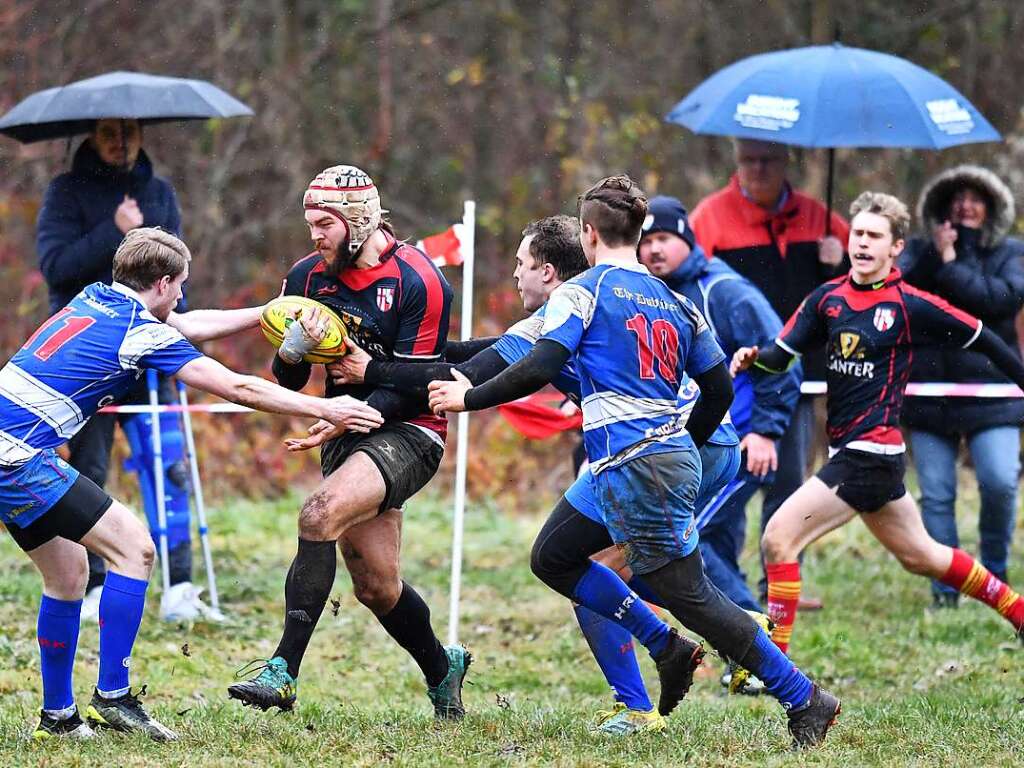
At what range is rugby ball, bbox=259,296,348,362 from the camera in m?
5.62

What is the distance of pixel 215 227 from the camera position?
1738 cm

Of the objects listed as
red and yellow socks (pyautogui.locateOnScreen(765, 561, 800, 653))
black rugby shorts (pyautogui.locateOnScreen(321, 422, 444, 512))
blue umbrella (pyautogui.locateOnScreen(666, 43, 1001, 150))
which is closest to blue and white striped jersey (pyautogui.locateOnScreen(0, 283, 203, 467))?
black rugby shorts (pyautogui.locateOnScreen(321, 422, 444, 512))

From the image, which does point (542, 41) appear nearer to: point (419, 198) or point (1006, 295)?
point (419, 198)

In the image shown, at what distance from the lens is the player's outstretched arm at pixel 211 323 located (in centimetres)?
615

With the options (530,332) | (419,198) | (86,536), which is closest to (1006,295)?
(530,332)

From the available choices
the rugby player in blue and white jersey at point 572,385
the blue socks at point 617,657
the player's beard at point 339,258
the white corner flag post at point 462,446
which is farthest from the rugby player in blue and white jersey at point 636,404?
the white corner flag post at point 462,446

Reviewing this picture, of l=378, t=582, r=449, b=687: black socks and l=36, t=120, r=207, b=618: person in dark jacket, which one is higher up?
l=36, t=120, r=207, b=618: person in dark jacket

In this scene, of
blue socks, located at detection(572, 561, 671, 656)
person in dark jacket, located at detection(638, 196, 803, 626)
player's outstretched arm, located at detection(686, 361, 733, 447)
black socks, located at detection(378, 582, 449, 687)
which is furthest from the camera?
person in dark jacket, located at detection(638, 196, 803, 626)

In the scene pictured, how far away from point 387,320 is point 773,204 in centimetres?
360

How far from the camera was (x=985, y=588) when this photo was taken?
6906 mm

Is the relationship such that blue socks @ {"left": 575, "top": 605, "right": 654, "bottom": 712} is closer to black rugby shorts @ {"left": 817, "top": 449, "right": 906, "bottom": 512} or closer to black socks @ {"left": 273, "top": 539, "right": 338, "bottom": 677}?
black socks @ {"left": 273, "top": 539, "right": 338, "bottom": 677}

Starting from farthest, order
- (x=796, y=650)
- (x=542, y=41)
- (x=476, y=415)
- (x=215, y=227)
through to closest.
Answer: (x=542, y=41) < (x=215, y=227) < (x=476, y=415) < (x=796, y=650)

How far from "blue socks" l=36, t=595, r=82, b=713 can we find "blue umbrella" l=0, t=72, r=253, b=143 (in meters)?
3.18

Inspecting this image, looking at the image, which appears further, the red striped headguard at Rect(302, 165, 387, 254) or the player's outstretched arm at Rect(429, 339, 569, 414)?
the red striped headguard at Rect(302, 165, 387, 254)
